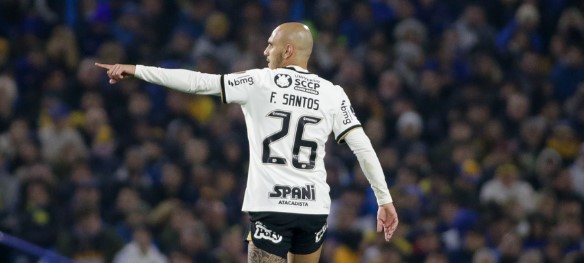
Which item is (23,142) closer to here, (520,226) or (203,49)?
(203,49)

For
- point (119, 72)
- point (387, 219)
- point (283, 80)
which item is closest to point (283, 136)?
point (283, 80)

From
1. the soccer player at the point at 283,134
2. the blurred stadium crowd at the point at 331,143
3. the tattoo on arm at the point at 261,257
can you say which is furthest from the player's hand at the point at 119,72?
the blurred stadium crowd at the point at 331,143

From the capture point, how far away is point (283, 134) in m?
6.43

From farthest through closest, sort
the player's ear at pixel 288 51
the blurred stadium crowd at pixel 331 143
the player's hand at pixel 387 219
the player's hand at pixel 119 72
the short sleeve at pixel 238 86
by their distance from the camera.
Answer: the blurred stadium crowd at pixel 331 143 < the player's hand at pixel 387 219 < the player's ear at pixel 288 51 < the short sleeve at pixel 238 86 < the player's hand at pixel 119 72

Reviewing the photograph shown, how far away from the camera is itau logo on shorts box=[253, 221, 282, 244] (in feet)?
21.1

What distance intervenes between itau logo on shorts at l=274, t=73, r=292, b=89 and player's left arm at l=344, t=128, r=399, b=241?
17.8 inches

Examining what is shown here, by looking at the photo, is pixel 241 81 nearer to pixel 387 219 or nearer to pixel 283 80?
pixel 283 80

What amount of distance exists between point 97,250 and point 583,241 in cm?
482

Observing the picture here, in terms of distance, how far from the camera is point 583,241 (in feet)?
39.0

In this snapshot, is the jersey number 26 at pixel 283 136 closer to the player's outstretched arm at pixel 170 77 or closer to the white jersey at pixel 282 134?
the white jersey at pixel 282 134

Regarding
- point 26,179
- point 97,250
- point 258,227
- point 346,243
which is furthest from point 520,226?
point 258,227

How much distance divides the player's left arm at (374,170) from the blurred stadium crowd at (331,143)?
13.9 feet

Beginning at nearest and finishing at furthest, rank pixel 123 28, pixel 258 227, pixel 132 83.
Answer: pixel 258 227 → pixel 132 83 → pixel 123 28

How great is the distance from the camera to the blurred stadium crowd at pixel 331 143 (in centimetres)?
1162
